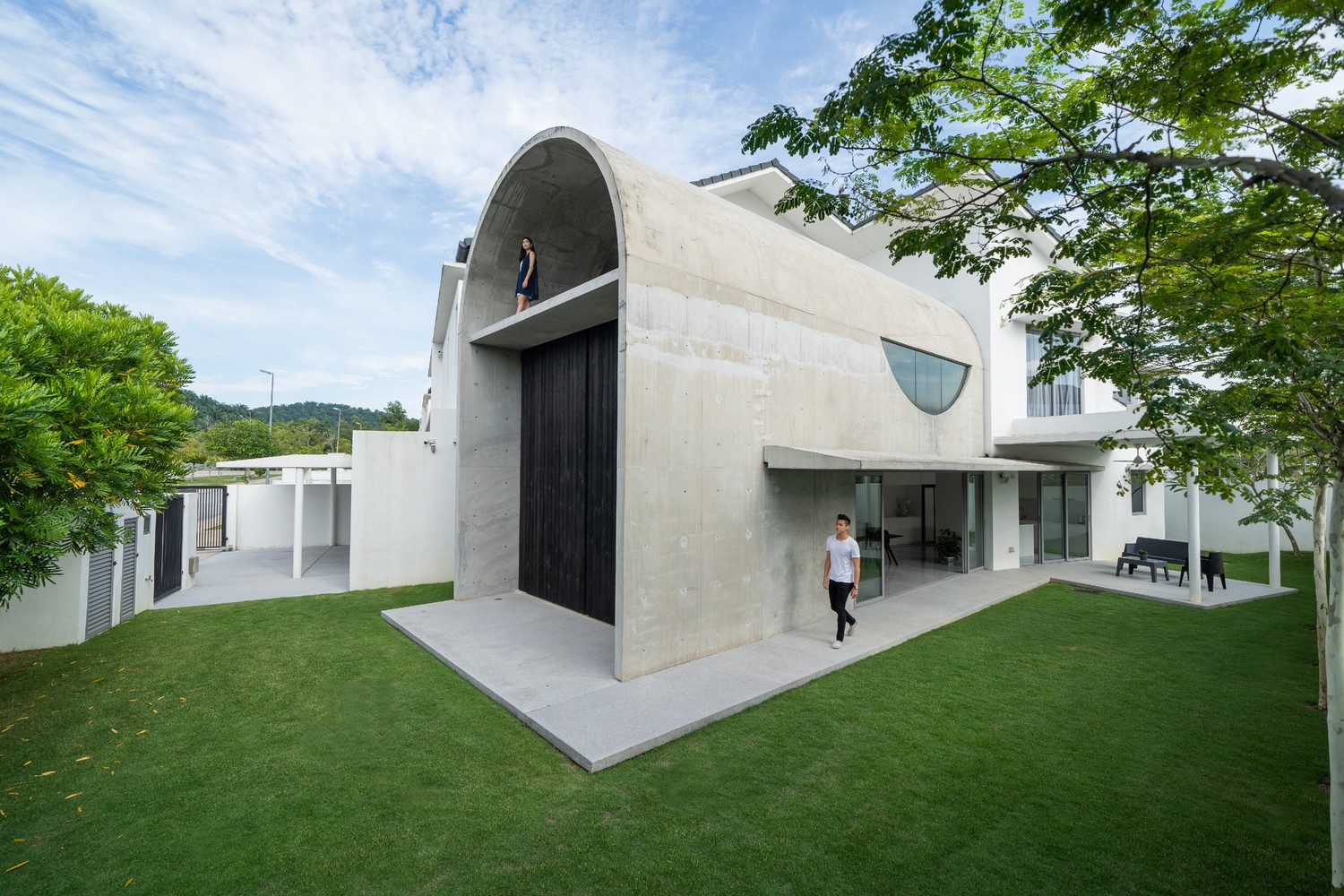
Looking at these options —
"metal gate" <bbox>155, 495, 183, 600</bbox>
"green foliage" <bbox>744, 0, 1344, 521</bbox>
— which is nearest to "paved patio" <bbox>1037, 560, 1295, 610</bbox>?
"green foliage" <bbox>744, 0, 1344, 521</bbox>

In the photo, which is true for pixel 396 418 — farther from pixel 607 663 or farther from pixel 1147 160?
pixel 1147 160

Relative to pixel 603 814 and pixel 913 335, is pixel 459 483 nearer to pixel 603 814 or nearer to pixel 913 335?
pixel 603 814

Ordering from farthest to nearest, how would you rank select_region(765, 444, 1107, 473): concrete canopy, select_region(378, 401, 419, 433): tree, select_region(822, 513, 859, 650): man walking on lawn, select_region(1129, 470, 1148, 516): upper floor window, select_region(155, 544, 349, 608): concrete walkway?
1. select_region(378, 401, 419, 433): tree
2. select_region(1129, 470, 1148, 516): upper floor window
3. select_region(155, 544, 349, 608): concrete walkway
4. select_region(822, 513, 859, 650): man walking on lawn
5. select_region(765, 444, 1107, 473): concrete canopy

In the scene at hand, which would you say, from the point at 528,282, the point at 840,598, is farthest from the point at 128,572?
the point at 840,598

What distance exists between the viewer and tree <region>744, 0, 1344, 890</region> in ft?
9.54

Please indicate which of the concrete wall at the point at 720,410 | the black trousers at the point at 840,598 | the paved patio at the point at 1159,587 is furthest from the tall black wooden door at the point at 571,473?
the paved patio at the point at 1159,587

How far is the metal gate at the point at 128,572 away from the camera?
27.0ft

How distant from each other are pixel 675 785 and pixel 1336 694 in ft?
12.5

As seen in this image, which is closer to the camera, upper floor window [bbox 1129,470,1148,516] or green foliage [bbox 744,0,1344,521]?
green foliage [bbox 744,0,1344,521]

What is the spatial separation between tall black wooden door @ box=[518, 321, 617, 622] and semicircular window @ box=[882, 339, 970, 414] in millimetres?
5016

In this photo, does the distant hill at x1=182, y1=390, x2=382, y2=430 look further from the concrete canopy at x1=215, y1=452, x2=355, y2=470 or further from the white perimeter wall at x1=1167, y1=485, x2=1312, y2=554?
the white perimeter wall at x1=1167, y1=485, x2=1312, y2=554

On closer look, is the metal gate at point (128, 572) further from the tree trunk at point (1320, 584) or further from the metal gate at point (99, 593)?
the tree trunk at point (1320, 584)

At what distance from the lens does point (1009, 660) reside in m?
6.90

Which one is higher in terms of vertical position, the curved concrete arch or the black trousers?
the curved concrete arch
